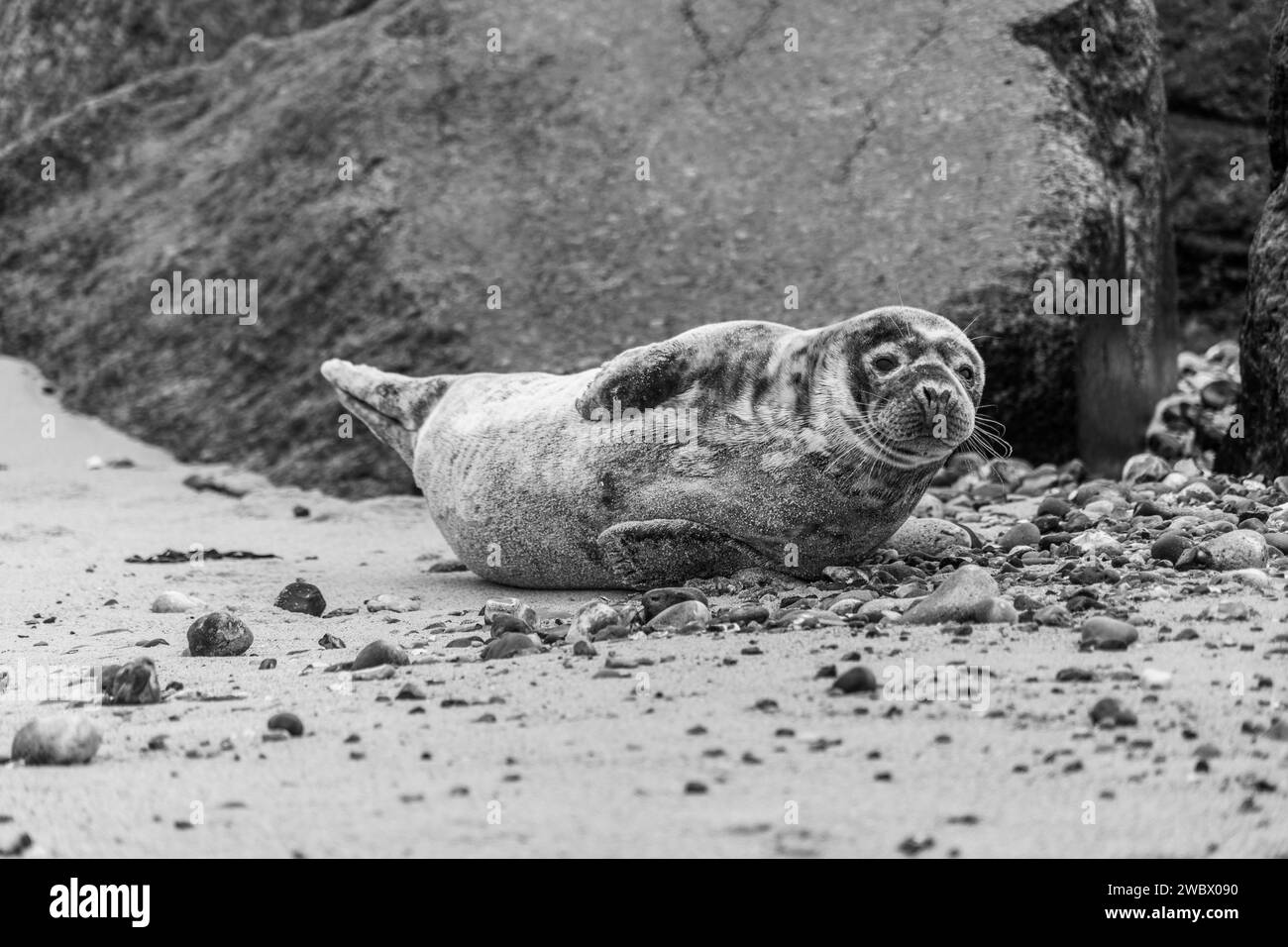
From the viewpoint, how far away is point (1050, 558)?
498 centimetres

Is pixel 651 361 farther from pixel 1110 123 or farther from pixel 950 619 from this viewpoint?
pixel 1110 123

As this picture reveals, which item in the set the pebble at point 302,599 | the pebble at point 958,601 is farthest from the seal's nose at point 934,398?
the pebble at point 302,599

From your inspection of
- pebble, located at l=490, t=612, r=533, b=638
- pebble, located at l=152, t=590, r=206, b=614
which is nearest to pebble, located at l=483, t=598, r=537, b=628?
pebble, located at l=490, t=612, r=533, b=638

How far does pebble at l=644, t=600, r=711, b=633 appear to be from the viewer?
426 cm

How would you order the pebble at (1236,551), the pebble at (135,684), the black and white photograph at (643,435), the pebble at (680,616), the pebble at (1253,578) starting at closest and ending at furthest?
1. the black and white photograph at (643,435)
2. the pebble at (135,684)
3. the pebble at (1253,578)
4. the pebble at (680,616)
5. the pebble at (1236,551)

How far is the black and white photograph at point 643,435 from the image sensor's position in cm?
277

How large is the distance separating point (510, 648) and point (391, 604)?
119 centimetres

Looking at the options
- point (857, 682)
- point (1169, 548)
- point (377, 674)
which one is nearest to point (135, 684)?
point (377, 674)

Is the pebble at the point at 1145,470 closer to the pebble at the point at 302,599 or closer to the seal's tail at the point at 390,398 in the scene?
the seal's tail at the point at 390,398

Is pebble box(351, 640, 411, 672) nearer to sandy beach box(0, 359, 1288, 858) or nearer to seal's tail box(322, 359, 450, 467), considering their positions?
sandy beach box(0, 359, 1288, 858)

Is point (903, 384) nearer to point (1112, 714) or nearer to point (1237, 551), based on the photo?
point (1237, 551)

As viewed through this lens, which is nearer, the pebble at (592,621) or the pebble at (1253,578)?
the pebble at (1253,578)

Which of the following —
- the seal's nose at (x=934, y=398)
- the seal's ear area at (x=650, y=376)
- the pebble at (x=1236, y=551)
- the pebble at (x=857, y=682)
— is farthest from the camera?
the seal's ear area at (x=650, y=376)

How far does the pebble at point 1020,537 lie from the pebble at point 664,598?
1.19 metres
